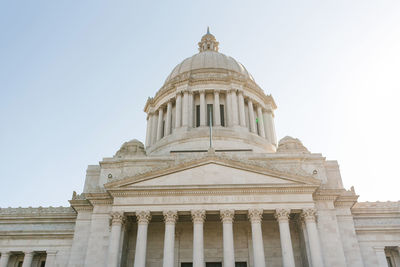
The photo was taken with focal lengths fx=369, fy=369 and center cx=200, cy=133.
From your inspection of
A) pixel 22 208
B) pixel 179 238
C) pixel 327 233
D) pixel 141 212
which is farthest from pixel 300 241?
pixel 22 208

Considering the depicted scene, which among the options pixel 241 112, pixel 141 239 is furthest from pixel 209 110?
pixel 141 239

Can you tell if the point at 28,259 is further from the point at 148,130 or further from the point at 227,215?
the point at 148,130

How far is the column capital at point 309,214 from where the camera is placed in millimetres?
25391

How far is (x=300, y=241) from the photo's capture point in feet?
90.6

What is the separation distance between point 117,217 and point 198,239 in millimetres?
5872

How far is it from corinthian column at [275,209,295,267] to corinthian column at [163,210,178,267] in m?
7.25

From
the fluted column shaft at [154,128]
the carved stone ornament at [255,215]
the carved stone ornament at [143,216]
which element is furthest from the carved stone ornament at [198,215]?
the fluted column shaft at [154,128]

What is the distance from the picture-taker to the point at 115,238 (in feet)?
82.6

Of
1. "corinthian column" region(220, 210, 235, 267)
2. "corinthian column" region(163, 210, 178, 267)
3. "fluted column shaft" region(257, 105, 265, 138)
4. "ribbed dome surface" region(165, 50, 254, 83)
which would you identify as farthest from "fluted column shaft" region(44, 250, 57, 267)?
"fluted column shaft" region(257, 105, 265, 138)

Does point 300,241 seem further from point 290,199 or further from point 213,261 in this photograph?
point 213,261

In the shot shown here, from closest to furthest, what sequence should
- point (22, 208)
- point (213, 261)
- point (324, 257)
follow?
point (324, 257) → point (213, 261) → point (22, 208)

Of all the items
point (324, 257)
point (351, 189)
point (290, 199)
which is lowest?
point (324, 257)

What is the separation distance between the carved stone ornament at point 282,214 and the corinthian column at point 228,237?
3087mm

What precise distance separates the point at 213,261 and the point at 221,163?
7.28 metres
